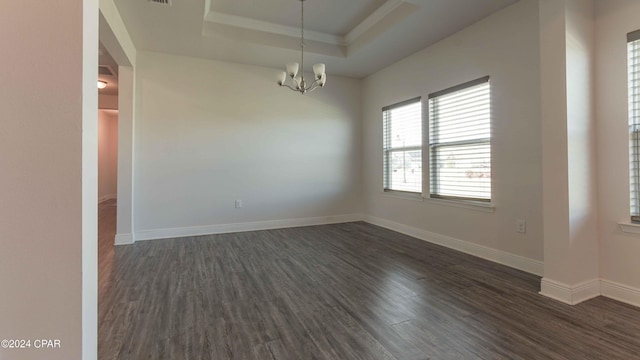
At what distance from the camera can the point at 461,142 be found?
12.2 feet

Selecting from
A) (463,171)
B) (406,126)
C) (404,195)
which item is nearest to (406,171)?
(404,195)

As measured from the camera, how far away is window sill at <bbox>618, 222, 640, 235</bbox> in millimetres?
2289

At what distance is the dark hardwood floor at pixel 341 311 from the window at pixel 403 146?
1.42 metres

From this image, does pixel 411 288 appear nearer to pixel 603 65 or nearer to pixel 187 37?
pixel 603 65

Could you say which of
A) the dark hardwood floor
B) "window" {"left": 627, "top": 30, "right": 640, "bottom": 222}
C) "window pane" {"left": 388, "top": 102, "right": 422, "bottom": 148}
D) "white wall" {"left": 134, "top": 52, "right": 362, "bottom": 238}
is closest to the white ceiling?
"white wall" {"left": 134, "top": 52, "right": 362, "bottom": 238}

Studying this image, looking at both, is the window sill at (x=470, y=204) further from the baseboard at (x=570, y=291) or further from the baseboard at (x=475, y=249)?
the baseboard at (x=570, y=291)

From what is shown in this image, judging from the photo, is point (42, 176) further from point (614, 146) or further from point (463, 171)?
point (463, 171)

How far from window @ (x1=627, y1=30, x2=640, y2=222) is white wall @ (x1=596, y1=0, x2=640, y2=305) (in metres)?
0.03

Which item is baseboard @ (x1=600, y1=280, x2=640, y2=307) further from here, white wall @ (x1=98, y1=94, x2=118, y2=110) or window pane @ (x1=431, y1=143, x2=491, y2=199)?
white wall @ (x1=98, y1=94, x2=118, y2=110)

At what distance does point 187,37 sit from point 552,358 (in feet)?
15.4

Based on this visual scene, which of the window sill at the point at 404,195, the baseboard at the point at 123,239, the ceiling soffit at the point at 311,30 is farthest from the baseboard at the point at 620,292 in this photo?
the baseboard at the point at 123,239

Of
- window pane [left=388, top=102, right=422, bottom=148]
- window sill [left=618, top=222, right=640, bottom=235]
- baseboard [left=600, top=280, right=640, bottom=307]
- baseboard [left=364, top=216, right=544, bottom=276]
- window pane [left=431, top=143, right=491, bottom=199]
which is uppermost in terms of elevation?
window pane [left=388, top=102, right=422, bottom=148]

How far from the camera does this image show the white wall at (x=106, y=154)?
29.0ft

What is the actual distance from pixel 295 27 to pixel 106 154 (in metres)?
7.73
